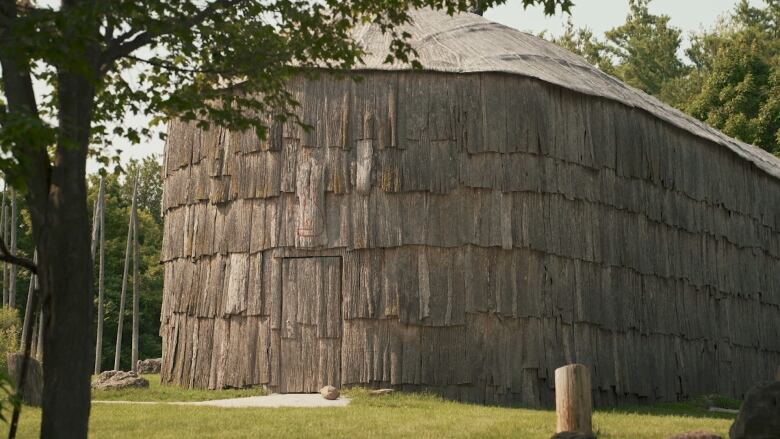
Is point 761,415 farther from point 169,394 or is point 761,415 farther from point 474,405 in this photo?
point 169,394

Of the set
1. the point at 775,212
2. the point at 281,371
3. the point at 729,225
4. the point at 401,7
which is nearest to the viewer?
the point at 401,7

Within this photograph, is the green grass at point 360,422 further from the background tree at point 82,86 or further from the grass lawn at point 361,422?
the background tree at point 82,86

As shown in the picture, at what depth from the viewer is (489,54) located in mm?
21469

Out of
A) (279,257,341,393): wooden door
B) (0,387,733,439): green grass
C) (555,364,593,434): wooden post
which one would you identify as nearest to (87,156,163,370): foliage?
(279,257,341,393): wooden door

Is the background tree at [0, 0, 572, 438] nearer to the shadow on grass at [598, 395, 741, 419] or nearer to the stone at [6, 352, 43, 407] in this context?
the stone at [6, 352, 43, 407]

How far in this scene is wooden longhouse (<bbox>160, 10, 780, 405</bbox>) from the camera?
65.1 feet

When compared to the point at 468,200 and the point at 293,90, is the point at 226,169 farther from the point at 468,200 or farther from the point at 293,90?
the point at 468,200

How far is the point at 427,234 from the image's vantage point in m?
19.9

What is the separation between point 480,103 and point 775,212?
565 inches

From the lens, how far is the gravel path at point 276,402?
17811 mm

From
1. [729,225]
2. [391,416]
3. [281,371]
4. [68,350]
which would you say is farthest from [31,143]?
[729,225]

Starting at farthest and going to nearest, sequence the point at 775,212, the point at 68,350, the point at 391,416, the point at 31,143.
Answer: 1. the point at 775,212
2. the point at 391,416
3. the point at 68,350
4. the point at 31,143

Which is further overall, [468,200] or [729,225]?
[729,225]

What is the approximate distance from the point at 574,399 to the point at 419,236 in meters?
6.91
